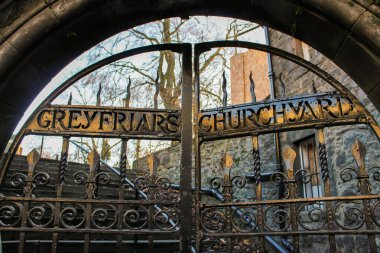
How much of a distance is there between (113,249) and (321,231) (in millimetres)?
3106

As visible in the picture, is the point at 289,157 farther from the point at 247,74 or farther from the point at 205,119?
the point at 247,74

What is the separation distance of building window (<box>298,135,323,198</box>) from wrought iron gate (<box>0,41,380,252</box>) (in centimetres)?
403

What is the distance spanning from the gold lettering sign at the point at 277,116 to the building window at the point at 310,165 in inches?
158

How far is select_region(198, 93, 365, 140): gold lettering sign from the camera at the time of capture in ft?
7.75

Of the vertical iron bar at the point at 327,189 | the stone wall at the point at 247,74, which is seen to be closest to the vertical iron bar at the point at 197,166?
the vertical iron bar at the point at 327,189

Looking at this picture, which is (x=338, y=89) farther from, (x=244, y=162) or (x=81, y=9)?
(x=244, y=162)

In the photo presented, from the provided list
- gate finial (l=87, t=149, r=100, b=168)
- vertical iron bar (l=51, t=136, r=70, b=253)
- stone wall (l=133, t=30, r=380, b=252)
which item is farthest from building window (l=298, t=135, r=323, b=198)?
vertical iron bar (l=51, t=136, r=70, b=253)

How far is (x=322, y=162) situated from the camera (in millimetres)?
2291

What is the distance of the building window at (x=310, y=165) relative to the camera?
6.21 m

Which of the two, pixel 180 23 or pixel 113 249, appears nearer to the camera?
pixel 113 249

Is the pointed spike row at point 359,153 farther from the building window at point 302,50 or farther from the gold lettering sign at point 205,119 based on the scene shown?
the building window at point 302,50

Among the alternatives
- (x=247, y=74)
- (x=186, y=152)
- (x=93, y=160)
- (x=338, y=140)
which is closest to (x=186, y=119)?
(x=186, y=152)

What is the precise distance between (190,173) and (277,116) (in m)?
0.74

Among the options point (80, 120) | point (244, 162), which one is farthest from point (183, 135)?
Result: point (244, 162)
